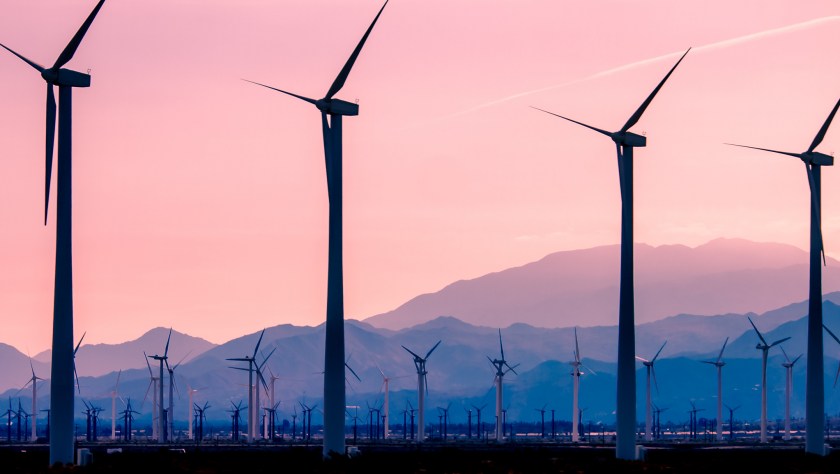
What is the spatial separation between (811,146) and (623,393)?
32951 mm

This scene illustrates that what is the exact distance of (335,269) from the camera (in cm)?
9200

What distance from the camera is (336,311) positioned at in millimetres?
91188

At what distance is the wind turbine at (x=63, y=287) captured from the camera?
83.0 meters

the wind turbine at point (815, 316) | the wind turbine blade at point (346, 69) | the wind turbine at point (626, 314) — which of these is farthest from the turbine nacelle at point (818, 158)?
the wind turbine blade at point (346, 69)

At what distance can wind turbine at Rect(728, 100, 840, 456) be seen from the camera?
111562 millimetres

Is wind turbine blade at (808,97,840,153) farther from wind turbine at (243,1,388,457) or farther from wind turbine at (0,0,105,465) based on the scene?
wind turbine at (0,0,105,465)

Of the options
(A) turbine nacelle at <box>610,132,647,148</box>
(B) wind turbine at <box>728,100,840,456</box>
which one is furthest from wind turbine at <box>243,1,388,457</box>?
(B) wind turbine at <box>728,100,840,456</box>

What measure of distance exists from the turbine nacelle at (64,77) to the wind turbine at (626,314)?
3380 centimetres

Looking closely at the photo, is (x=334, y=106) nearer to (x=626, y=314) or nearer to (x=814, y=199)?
(x=626, y=314)

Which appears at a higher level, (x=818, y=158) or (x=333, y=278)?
(x=818, y=158)

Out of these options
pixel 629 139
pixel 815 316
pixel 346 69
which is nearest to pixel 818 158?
pixel 815 316

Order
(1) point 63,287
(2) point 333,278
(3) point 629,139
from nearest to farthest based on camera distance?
(1) point 63,287 < (2) point 333,278 < (3) point 629,139

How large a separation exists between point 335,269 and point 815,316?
39665 millimetres

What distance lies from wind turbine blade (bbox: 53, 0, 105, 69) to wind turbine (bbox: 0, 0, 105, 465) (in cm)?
72
